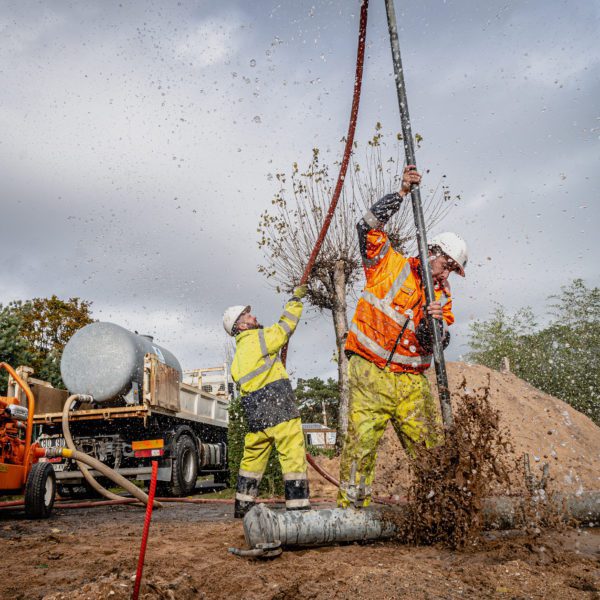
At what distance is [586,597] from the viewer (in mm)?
2238

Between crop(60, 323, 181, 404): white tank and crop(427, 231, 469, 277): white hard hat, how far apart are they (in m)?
5.93

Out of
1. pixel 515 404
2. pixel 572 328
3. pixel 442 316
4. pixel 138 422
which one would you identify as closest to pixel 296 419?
pixel 442 316

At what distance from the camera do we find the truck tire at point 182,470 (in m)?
8.70

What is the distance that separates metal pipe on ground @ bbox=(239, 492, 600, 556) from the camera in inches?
124

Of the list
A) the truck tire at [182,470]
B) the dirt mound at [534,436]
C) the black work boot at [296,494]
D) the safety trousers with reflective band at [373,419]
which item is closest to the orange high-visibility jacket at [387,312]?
the safety trousers with reflective band at [373,419]

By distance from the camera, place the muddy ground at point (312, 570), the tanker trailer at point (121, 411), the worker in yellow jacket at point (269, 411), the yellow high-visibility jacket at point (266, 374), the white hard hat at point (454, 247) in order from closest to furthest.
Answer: the muddy ground at point (312, 570) → the white hard hat at point (454, 247) → the worker in yellow jacket at point (269, 411) → the yellow high-visibility jacket at point (266, 374) → the tanker trailer at point (121, 411)

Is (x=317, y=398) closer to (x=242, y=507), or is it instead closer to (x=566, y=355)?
(x=566, y=355)

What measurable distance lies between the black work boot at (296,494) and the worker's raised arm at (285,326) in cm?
113

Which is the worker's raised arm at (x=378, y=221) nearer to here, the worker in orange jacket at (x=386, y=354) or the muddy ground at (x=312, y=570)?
the worker in orange jacket at (x=386, y=354)

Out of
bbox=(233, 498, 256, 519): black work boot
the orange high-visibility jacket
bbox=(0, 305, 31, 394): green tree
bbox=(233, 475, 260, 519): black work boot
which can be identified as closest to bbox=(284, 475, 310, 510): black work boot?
bbox=(233, 475, 260, 519): black work boot

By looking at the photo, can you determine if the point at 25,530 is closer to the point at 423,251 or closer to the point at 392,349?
the point at 392,349

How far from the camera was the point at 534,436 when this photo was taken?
1029cm

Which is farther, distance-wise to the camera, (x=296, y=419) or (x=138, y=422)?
(x=138, y=422)

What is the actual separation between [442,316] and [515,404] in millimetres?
8205
